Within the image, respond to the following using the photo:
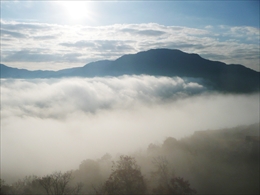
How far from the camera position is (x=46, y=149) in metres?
175

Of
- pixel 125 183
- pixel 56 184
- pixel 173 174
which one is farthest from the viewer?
pixel 173 174

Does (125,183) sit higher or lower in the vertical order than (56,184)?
lower

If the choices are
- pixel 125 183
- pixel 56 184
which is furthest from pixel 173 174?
pixel 56 184

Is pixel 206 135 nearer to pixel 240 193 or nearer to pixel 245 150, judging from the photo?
pixel 245 150

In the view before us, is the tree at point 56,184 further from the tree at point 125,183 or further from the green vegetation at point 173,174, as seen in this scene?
the tree at point 125,183

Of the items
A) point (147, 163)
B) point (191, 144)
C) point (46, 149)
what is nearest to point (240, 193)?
point (147, 163)

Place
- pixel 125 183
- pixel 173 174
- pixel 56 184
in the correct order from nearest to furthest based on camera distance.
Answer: pixel 56 184 → pixel 125 183 → pixel 173 174

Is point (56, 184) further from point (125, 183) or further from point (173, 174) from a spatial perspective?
point (173, 174)

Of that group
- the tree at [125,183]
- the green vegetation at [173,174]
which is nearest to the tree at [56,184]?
the green vegetation at [173,174]

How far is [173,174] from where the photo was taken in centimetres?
4597

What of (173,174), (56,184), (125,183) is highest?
(56,184)

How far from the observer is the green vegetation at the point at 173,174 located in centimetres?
4059

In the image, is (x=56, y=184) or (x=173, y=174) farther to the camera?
(x=173, y=174)

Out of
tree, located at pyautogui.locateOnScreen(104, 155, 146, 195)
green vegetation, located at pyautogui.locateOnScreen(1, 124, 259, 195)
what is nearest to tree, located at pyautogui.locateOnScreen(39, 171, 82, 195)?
green vegetation, located at pyautogui.locateOnScreen(1, 124, 259, 195)
